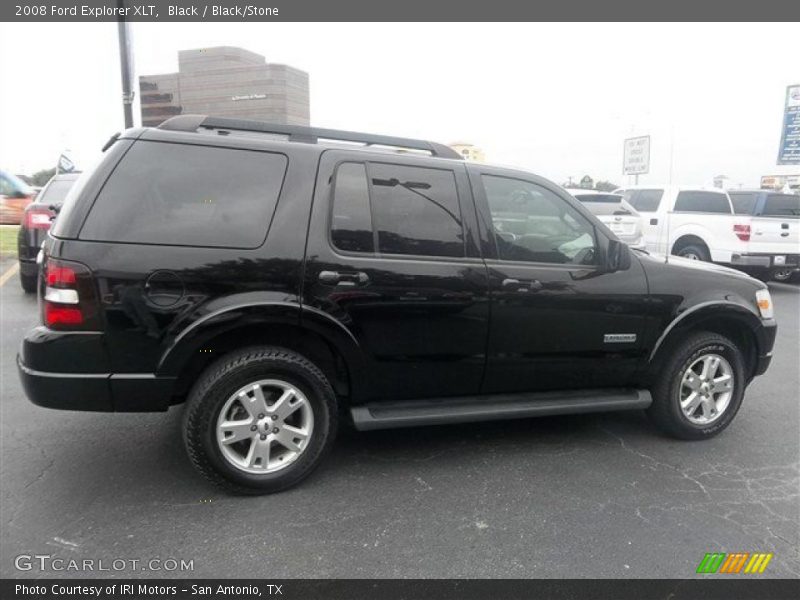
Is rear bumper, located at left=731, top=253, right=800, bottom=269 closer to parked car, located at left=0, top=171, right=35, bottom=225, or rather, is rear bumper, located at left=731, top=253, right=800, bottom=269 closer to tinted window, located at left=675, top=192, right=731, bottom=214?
tinted window, located at left=675, top=192, right=731, bottom=214

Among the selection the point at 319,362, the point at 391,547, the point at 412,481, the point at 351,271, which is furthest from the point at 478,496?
the point at 351,271

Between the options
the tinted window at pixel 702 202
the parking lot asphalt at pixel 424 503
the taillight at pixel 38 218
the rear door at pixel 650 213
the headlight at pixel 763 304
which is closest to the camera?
the parking lot asphalt at pixel 424 503

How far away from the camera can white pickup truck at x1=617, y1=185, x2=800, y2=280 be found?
1081 cm

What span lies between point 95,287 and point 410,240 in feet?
5.38

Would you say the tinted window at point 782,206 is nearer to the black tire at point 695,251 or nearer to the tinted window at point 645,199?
the black tire at point 695,251

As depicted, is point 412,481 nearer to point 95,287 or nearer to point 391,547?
point 391,547

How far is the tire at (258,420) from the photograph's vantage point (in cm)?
292

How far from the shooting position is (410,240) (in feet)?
10.7

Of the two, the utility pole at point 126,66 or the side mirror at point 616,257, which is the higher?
the utility pole at point 126,66

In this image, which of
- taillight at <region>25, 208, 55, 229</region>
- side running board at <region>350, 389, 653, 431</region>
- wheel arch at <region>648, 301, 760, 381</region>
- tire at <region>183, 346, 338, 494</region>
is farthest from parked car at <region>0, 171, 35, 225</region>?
wheel arch at <region>648, 301, 760, 381</region>

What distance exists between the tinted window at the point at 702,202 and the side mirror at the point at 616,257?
932 cm

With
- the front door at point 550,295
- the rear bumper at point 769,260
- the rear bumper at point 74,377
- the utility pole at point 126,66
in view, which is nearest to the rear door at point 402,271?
the front door at point 550,295

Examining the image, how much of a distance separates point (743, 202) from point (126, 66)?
38.4ft
